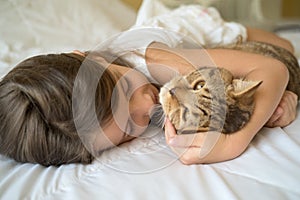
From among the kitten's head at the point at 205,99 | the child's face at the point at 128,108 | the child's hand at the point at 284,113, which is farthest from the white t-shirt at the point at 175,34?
the child's hand at the point at 284,113

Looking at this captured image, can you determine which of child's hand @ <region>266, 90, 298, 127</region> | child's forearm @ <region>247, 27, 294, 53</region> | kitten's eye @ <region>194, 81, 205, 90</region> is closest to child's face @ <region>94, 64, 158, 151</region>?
kitten's eye @ <region>194, 81, 205, 90</region>

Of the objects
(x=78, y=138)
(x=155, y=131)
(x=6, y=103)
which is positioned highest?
(x=6, y=103)

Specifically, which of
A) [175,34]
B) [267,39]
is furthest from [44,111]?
[267,39]

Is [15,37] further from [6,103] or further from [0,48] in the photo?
A: [6,103]

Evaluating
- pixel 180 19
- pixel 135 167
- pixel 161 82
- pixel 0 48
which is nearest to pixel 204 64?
pixel 161 82

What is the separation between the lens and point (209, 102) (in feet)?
2.62

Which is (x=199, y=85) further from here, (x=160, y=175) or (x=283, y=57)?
(x=283, y=57)

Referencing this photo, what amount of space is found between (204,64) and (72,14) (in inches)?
33.0

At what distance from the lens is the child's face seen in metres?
0.84

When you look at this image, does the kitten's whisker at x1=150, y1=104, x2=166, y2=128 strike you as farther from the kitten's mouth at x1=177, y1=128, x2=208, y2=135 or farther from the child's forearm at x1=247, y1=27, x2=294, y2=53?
the child's forearm at x1=247, y1=27, x2=294, y2=53

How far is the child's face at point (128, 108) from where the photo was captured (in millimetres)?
837

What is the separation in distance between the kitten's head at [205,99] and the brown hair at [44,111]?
174 millimetres

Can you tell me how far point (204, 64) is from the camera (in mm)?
951

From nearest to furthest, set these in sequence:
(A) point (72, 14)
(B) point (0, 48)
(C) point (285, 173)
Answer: (C) point (285, 173) → (B) point (0, 48) → (A) point (72, 14)
